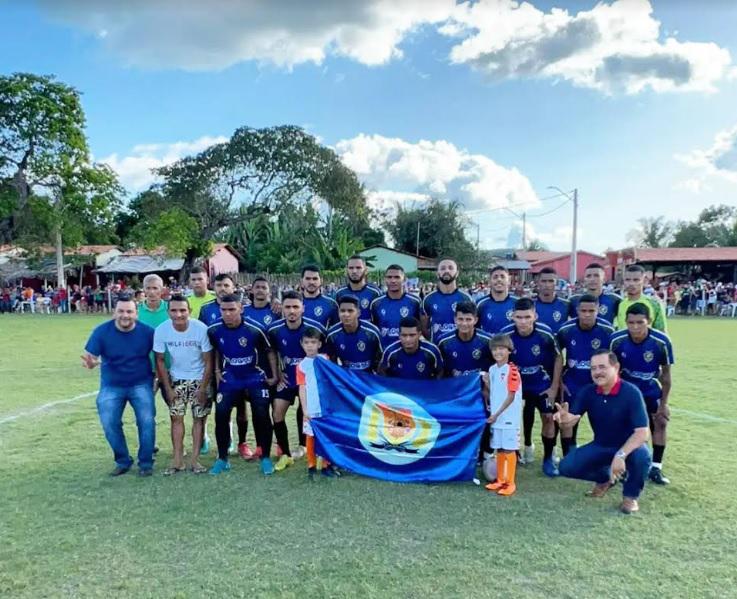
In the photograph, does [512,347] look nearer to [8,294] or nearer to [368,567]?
[368,567]

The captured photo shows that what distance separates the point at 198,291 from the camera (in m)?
7.38

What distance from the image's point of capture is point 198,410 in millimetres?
6020

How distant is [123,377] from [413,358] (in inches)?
117

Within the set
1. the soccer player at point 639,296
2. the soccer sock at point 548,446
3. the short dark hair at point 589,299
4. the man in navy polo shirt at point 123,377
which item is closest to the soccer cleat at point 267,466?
the man in navy polo shirt at point 123,377

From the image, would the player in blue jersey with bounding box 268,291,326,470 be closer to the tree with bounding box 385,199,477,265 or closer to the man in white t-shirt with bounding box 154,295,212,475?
the man in white t-shirt with bounding box 154,295,212,475

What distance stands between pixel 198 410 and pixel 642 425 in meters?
4.21

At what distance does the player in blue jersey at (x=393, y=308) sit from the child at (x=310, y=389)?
1.16 metres

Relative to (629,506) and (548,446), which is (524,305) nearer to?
(548,446)

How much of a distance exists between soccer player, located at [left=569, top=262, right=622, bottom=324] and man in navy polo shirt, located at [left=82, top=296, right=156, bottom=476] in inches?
189

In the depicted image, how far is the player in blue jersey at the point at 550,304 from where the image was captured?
Result: 6.79 metres

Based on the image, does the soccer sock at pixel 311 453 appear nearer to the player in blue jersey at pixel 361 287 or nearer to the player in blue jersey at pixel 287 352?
the player in blue jersey at pixel 287 352

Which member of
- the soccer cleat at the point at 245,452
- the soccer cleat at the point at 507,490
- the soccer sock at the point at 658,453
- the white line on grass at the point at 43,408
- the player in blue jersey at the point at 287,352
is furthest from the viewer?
the white line on grass at the point at 43,408

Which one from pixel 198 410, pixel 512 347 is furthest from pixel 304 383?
pixel 512 347

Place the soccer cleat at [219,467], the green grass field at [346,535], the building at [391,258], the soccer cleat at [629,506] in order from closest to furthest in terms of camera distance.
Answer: the green grass field at [346,535]
the soccer cleat at [629,506]
the soccer cleat at [219,467]
the building at [391,258]
